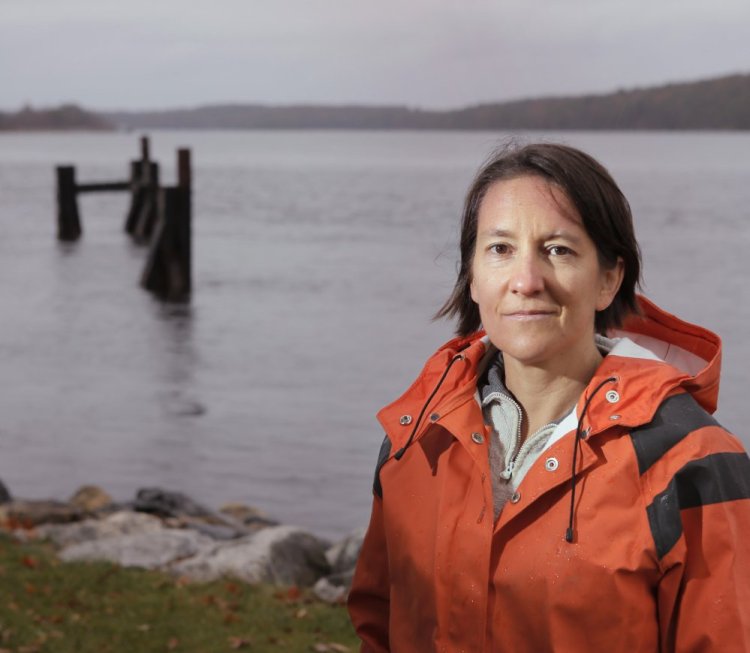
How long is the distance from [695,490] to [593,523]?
0.21 m

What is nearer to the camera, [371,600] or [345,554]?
[371,600]

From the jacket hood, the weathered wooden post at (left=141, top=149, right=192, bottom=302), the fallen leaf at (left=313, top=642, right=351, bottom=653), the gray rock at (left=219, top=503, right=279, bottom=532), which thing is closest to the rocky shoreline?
the gray rock at (left=219, top=503, right=279, bottom=532)

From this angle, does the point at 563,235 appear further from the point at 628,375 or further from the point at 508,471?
the point at 508,471

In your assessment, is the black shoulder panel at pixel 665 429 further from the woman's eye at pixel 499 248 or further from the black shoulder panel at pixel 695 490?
the woman's eye at pixel 499 248

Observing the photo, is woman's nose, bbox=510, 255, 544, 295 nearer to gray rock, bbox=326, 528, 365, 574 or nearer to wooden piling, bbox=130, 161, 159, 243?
gray rock, bbox=326, 528, 365, 574

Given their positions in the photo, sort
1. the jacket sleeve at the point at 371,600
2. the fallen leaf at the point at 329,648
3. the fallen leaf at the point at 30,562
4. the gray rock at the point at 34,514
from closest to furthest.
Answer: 1. the jacket sleeve at the point at 371,600
2. the fallen leaf at the point at 329,648
3. the fallen leaf at the point at 30,562
4. the gray rock at the point at 34,514

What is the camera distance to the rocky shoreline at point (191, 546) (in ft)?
26.5

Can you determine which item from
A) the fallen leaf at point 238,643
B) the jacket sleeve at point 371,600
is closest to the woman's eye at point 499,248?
the jacket sleeve at point 371,600

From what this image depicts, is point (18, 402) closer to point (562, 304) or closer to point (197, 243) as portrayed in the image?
point (562, 304)

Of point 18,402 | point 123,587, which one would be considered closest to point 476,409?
point 123,587

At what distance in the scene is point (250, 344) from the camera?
2530cm

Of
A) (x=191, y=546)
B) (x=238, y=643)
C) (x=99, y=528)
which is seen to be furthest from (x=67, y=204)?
(x=238, y=643)

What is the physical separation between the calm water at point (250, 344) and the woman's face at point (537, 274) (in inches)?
19.3

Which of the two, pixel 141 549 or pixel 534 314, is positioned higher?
pixel 534 314
